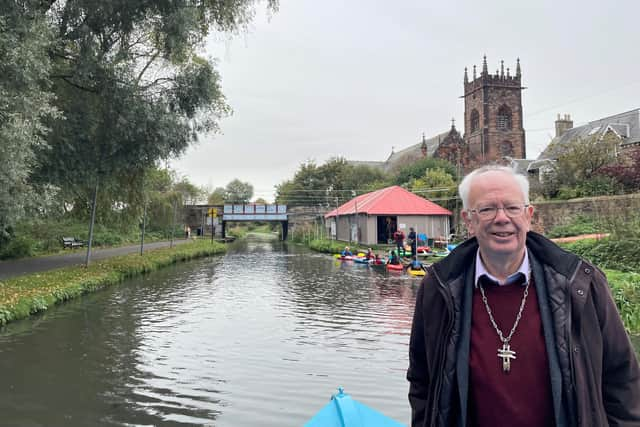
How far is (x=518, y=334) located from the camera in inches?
83.9

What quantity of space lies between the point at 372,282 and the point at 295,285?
2.80 meters

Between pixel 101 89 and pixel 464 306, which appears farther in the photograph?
pixel 101 89

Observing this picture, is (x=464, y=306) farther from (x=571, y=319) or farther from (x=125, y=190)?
(x=125, y=190)

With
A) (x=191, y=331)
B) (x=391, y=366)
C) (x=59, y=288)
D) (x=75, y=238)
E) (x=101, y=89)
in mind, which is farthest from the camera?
(x=75, y=238)

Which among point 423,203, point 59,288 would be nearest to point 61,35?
point 59,288

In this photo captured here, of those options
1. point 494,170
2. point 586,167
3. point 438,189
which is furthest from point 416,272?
point 438,189

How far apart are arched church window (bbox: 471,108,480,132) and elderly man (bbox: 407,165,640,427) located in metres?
66.3

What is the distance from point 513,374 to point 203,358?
276 inches

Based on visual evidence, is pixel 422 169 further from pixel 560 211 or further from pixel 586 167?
pixel 560 211

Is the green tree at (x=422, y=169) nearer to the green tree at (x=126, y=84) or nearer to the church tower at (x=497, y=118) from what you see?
the church tower at (x=497, y=118)

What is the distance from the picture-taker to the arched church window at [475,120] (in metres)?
64.7

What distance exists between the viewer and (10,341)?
931cm

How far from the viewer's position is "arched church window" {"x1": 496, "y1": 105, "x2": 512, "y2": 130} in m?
62.8

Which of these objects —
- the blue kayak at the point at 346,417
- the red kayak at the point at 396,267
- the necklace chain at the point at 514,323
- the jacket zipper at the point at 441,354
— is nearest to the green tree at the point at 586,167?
the red kayak at the point at 396,267
